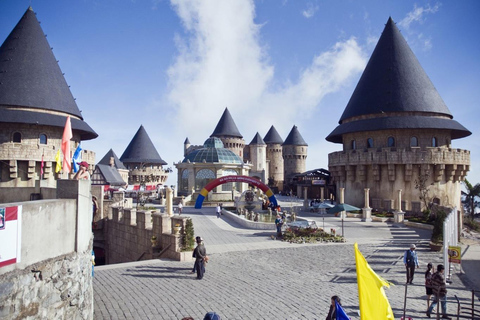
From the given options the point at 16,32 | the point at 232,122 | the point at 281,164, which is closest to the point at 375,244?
the point at 16,32

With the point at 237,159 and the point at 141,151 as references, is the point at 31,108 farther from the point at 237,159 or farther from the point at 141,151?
the point at 141,151

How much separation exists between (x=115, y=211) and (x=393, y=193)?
66.5 ft

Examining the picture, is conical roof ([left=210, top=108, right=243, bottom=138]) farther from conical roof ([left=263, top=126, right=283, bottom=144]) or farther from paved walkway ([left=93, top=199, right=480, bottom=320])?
paved walkway ([left=93, top=199, right=480, bottom=320])

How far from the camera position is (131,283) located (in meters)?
10.7

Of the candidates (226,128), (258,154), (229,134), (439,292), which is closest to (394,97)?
(439,292)

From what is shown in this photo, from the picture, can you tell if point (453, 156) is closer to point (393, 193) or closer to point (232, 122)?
point (393, 193)

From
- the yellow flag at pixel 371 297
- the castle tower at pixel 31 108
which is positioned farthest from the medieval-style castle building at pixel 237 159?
the yellow flag at pixel 371 297

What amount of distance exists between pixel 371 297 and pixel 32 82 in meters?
26.6

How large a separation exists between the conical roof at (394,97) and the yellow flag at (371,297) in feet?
82.5

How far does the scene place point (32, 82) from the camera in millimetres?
24938

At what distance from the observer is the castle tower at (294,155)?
84.3 m

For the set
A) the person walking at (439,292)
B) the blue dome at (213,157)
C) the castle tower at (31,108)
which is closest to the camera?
the person walking at (439,292)

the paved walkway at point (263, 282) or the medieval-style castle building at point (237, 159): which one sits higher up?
the medieval-style castle building at point (237, 159)

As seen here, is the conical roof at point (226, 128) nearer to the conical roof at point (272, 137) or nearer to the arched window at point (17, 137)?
the conical roof at point (272, 137)
